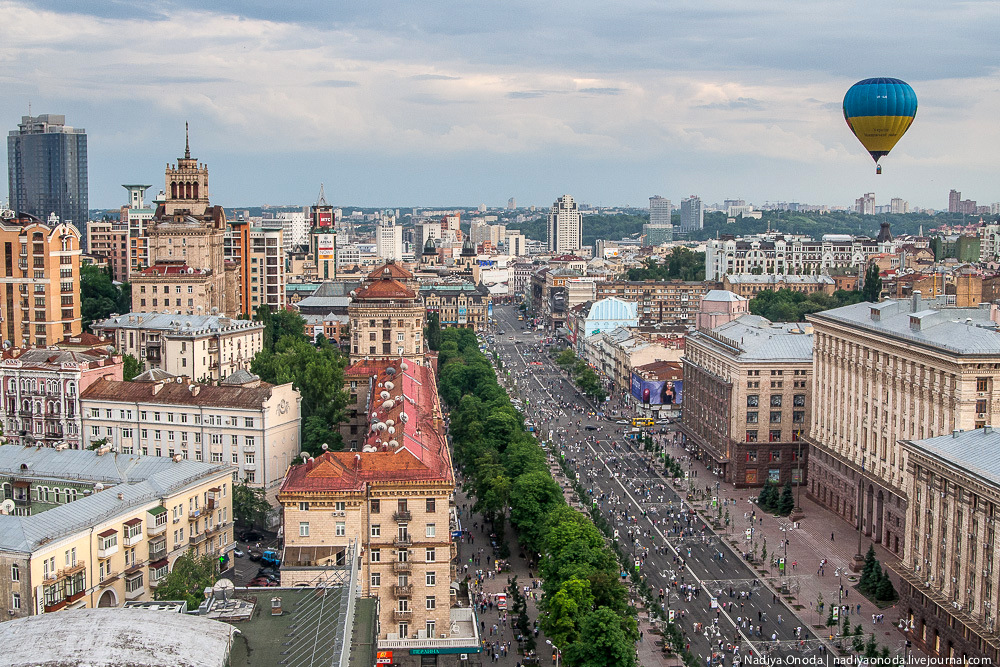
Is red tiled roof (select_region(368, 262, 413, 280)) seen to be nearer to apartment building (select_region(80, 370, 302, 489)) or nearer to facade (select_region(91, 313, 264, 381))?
facade (select_region(91, 313, 264, 381))

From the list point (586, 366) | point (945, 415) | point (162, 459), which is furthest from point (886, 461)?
point (586, 366)

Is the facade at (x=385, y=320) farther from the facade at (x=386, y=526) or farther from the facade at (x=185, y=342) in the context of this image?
the facade at (x=386, y=526)

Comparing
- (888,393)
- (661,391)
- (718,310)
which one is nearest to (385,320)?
(661,391)

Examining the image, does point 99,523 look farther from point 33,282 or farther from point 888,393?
point 33,282

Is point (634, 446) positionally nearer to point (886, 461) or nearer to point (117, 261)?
point (886, 461)

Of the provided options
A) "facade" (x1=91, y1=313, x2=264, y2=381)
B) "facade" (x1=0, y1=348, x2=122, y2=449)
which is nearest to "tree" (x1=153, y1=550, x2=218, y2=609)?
"facade" (x1=0, y1=348, x2=122, y2=449)

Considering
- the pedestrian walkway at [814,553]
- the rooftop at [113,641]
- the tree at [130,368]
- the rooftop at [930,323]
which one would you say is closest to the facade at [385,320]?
the tree at [130,368]
